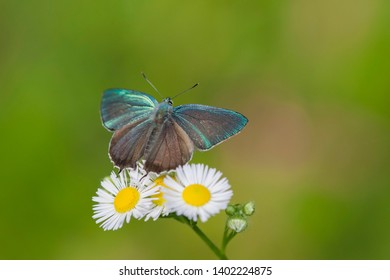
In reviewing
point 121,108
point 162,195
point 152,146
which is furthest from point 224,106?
point 162,195

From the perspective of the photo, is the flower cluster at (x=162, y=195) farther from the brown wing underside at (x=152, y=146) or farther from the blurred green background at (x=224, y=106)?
the blurred green background at (x=224, y=106)

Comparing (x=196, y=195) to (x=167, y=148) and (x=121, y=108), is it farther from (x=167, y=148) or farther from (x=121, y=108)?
(x=121, y=108)

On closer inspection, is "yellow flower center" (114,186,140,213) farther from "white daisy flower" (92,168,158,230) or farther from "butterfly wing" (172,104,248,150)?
"butterfly wing" (172,104,248,150)

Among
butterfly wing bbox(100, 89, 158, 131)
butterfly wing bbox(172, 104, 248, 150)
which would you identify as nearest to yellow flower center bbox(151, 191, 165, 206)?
butterfly wing bbox(172, 104, 248, 150)

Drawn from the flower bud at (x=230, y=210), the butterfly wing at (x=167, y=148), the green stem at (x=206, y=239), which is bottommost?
the green stem at (x=206, y=239)

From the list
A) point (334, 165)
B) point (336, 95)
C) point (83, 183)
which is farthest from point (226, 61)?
point (83, 183)

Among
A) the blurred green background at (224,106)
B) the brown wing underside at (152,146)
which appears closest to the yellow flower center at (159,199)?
the brown wing underside at (152,146)
